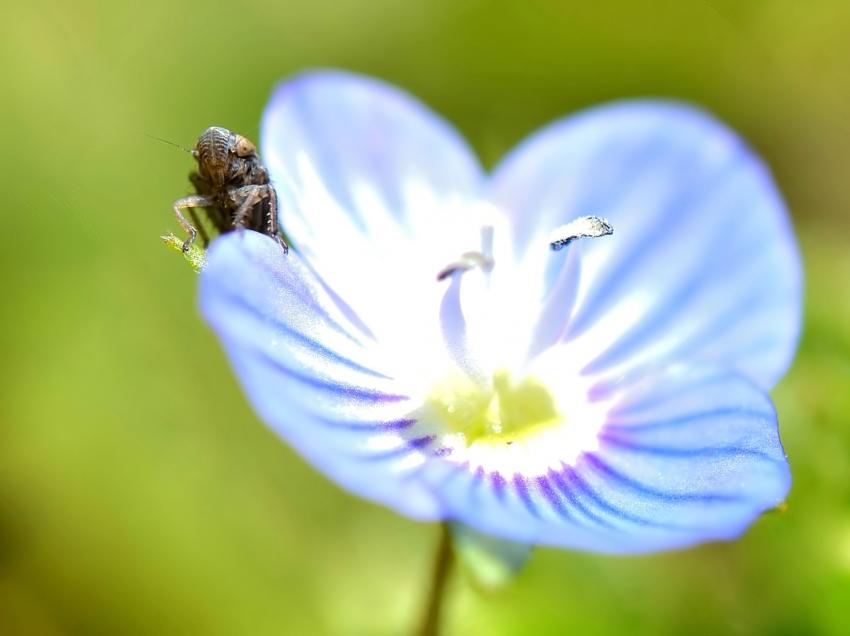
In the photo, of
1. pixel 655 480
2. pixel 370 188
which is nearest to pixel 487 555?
pixel 655 480

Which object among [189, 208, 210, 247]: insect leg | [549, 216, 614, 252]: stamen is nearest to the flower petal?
[189, 208, 210, 247]: insect leg

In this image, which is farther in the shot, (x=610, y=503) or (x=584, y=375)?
(x=584, y=375)

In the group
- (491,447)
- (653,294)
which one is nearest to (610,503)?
(491,447)

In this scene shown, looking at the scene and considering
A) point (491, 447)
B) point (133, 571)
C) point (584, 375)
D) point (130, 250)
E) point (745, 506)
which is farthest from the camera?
point (130, 250)

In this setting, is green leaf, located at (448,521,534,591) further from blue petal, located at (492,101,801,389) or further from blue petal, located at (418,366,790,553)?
blue petal, located at (492,101,801,389)

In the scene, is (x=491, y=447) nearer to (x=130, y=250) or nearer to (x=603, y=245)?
(x=603, y=245)

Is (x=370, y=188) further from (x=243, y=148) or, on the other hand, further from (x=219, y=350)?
(x=219, y=350)
